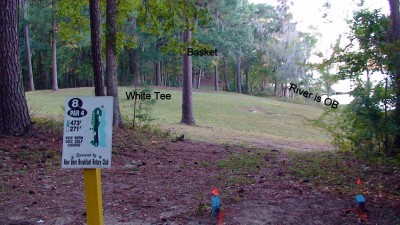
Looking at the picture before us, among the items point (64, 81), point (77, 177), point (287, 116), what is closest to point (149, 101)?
point (77, 177)

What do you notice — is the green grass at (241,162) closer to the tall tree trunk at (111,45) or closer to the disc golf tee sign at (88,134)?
the tall tree trunk at (111,45)

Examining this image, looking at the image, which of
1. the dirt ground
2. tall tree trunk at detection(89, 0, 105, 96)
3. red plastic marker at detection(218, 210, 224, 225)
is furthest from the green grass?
tall tree trunk at detection(89, 0, 105, 96)

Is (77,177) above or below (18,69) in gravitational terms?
below

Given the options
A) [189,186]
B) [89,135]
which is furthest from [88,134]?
[189,186]

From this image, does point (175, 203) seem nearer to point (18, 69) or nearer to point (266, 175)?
point (266, 175)

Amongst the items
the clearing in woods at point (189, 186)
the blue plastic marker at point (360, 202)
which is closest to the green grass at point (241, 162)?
the clearing in woods at point (189, 186)

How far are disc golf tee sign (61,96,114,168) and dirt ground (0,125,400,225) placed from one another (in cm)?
172

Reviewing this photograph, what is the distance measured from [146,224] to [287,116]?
30.8 m

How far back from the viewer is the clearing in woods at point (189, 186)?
5.24m

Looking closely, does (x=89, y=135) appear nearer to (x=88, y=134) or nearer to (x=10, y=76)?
(x=88, y=134)

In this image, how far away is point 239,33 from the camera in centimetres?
4581

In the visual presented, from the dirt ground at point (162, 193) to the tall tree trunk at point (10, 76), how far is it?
1.38 feet

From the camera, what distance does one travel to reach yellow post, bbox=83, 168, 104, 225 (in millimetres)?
3559

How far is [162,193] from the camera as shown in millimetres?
6469
